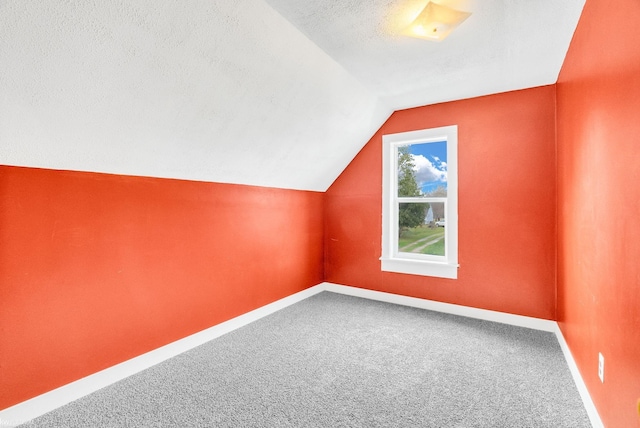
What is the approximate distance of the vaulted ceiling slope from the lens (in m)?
1.42

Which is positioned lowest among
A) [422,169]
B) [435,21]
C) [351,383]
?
[351,383]

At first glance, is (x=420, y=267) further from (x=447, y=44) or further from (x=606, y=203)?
(x=447, y=44)

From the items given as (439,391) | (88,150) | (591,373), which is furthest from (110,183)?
(591,373)

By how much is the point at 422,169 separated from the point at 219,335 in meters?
3.05

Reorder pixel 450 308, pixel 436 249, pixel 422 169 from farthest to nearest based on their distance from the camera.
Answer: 1. pixel 422 169
2. pixel 436 249
3. pixel 450 308

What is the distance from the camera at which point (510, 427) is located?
5.46 ft

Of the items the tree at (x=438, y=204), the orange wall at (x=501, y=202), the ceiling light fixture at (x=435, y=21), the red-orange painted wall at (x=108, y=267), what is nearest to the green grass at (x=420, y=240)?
the tree at (x=438, y=204)

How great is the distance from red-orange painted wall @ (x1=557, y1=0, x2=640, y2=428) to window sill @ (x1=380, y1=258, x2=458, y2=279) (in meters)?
1.21

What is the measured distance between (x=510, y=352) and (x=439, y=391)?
0.96 m

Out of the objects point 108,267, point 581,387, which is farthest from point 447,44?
point 108,267

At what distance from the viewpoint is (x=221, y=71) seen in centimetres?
197

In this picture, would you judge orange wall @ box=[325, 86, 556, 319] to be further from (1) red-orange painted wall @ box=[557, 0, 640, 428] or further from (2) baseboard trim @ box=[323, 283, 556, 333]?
(1) red-orange painted wall @ box=[557, 0, 640, 428]

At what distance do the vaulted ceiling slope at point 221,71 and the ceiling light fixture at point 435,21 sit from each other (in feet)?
0.26

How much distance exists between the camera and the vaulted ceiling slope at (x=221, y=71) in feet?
4.67
